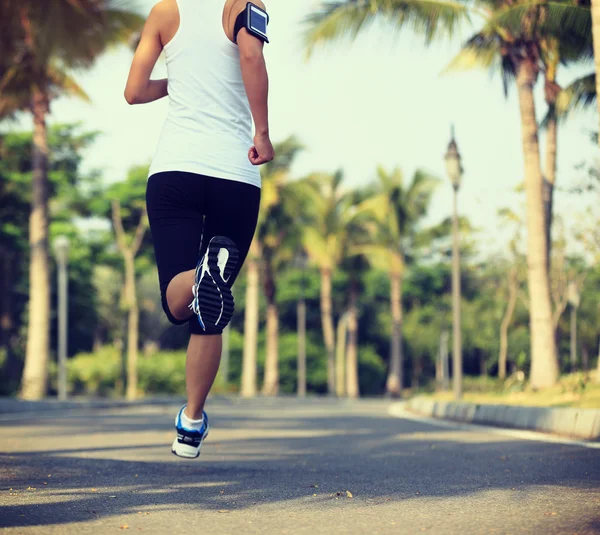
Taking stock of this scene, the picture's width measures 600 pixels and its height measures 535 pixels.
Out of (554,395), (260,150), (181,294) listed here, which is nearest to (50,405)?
(554,395)

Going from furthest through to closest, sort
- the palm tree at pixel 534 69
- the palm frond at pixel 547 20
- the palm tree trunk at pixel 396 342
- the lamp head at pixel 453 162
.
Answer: the palm tree trunk at pixel 396 342 < the lamp head at pixel 453 162 < the palm tree at pixel 534 69 < the palm frond at pixel 547 20

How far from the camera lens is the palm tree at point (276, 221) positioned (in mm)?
44375

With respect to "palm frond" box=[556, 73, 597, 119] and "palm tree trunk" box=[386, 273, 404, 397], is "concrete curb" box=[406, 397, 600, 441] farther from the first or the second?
"palm tree trunk" box=[386, 273, 404, 397]

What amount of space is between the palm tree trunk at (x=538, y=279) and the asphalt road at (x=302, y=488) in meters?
9.99

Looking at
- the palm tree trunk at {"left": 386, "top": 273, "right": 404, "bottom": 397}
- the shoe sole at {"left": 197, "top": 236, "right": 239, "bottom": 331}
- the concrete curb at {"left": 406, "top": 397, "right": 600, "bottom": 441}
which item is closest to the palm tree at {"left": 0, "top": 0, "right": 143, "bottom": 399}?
the concrete curb at {"left": 406, "top": 397, "right": 600, "bottom": 441}

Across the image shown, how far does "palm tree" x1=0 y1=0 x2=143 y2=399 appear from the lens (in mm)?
23016

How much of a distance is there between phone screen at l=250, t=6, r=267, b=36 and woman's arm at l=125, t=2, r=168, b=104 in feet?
1.45

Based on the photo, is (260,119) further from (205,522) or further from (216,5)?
(205,522)

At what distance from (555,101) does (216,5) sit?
59.7 feet

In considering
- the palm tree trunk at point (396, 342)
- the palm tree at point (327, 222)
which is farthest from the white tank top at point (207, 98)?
the palm tree trunk at point (396, 342)

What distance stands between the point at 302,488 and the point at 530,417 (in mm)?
6497

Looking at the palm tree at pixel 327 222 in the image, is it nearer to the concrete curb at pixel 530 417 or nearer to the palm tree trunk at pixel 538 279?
the palm tree trunk at pixel 538 279

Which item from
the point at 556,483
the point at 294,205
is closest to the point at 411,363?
the point at 294,205

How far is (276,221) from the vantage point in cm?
4534
